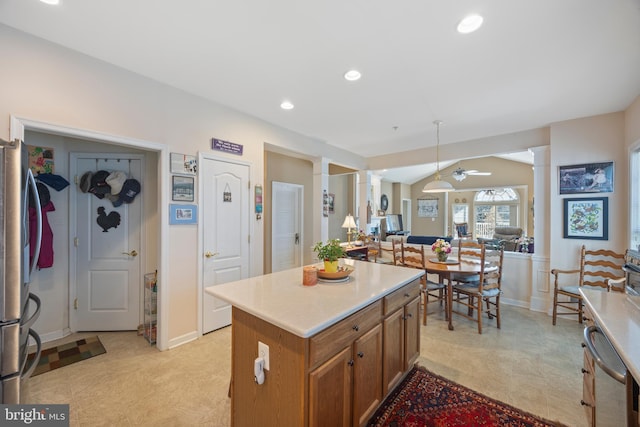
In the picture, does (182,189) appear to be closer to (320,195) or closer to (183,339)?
(183,339)

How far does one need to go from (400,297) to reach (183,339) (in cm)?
232

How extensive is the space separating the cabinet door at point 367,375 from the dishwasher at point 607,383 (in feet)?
3.33

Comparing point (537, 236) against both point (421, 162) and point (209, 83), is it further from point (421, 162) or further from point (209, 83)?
point (209, 83)

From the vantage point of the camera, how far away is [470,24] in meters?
1.77

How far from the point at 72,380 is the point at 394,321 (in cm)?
264

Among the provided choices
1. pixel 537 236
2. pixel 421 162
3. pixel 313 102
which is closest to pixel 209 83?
pixel 313 102

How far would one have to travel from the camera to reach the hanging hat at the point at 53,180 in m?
2.69

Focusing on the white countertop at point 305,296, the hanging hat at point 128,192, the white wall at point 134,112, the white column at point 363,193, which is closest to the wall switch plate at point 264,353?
the white countertop at point 305,296

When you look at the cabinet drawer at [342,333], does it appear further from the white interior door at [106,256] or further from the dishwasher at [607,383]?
the white interior door at [106,256]

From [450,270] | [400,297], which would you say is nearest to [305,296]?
[400,297]

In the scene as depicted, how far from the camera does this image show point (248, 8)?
5.48ft

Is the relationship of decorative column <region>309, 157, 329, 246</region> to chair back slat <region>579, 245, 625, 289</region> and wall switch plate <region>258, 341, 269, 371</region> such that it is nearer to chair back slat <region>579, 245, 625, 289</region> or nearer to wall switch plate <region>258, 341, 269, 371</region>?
wall switch plate <region>258, 341, 269, 371</region>

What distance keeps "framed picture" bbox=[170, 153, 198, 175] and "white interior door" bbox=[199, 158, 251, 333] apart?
0.31 ft

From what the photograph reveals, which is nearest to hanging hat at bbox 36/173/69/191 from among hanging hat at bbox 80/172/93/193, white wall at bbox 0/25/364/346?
hanging hat at bbox 80/172/93/193
